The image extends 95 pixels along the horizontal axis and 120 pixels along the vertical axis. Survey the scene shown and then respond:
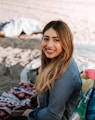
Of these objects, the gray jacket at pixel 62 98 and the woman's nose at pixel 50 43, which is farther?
the woman's nose at pixel 50 43

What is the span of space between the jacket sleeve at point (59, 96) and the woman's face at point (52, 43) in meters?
0.18

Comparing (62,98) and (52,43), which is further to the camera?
(52,43)

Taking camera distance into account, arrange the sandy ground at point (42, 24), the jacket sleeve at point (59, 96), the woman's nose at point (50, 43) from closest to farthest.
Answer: the jacket sleeve at point (59, 96) → the woman's nose at point (50, 43) → the sandy ground at point (42, 24)

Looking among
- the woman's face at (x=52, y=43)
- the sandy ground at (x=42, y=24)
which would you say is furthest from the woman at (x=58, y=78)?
the sandy ground at (x=42, y=24)

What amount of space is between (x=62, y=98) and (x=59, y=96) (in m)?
0.03

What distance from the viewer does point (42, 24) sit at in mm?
7465

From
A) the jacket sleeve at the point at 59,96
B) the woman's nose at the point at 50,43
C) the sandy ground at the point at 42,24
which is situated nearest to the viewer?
the jacket sleeve at the point at 59,96

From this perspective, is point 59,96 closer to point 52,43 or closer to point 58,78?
point 58,78

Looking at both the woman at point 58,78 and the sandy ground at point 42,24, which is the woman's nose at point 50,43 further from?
the sandy ground at point 42,24

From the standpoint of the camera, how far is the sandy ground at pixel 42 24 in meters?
4.66

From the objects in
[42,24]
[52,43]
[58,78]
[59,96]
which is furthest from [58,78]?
[42,24]

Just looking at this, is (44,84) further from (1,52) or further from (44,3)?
(44,3)

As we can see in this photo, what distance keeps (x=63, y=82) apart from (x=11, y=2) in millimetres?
9168

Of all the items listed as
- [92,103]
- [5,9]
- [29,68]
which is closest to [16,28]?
[29,68]
